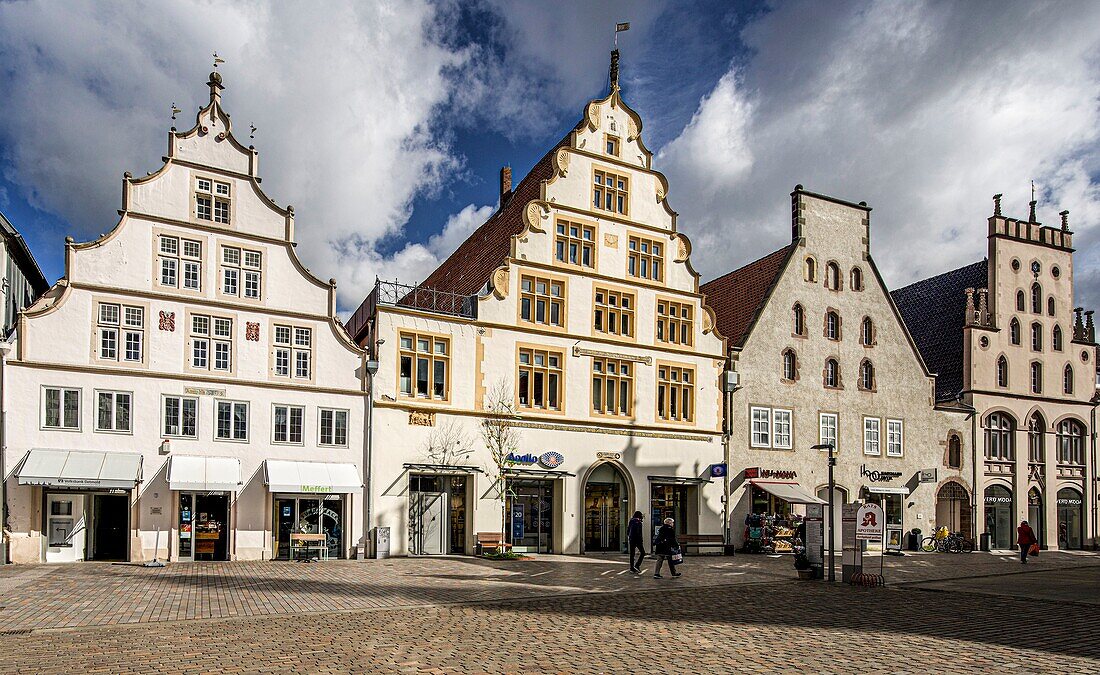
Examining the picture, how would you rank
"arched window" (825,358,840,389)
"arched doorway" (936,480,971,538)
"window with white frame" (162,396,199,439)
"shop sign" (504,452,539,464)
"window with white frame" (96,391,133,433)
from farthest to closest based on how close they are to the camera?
"arched doorway" (936,480,971,538), "arched window" (825,358,840,389), "shop sign" (504,452,539,464), "window with white frame" (162,396,199,439), "window with white frame" (96,391,133,433)

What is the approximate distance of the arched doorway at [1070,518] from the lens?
47.6m

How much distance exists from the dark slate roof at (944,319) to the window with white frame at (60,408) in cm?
3860

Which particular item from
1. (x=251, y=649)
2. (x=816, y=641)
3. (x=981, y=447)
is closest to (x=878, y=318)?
(x=981, y=447)

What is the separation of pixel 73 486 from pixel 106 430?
1956 millimetres

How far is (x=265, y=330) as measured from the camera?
98.3 ft

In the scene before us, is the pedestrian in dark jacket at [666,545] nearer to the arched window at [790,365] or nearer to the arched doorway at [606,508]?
the arched doorway at [606,508]

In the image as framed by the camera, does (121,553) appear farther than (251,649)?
Yes

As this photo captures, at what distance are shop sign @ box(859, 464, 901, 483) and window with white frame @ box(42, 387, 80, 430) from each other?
103ft

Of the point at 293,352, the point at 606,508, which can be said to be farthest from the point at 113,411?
the point at 606,508

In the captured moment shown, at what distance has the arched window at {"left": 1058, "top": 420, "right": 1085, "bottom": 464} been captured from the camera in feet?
159

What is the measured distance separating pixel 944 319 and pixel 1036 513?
10555 mm

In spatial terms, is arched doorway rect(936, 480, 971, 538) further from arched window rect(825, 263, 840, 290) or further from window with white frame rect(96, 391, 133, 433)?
window with white frame rect(96, 391, 133, 433)

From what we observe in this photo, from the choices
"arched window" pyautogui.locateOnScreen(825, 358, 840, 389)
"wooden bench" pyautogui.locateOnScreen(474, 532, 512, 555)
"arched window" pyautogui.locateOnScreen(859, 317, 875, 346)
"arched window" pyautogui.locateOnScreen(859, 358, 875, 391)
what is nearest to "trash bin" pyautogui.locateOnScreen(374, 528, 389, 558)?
"wooden bench" pyautogui.locateOnScreen(474, 532, 512, 555)

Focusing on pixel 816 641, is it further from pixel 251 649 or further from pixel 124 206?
pixel 124 206
